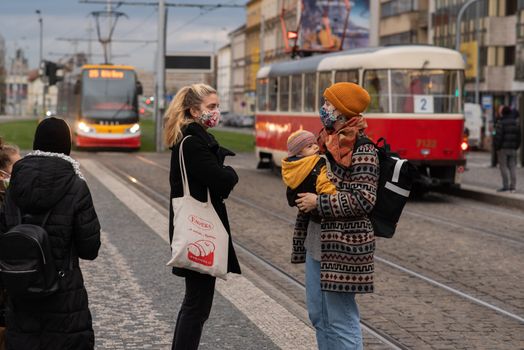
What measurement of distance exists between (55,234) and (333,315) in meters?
1.36

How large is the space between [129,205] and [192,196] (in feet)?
40.2

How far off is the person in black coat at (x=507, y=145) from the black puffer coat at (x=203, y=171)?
54.0 ft

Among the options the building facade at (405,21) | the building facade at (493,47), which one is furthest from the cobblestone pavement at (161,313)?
the building facade at (405,21)

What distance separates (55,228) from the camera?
5.04 m

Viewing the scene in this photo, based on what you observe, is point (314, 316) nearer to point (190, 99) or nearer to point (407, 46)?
point (190, 99)

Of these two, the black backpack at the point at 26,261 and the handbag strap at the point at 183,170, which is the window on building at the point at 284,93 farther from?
the black backpack at the point at 26,261

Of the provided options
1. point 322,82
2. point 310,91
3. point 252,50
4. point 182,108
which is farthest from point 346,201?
point 252,50

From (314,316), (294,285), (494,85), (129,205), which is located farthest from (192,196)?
(494,85)

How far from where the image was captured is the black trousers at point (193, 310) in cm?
577

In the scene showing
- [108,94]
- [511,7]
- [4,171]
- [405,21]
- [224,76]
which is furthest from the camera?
[224,76]

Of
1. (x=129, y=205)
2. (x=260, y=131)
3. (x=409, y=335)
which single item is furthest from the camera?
(x=260, y=131)

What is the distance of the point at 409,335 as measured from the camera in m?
7.95

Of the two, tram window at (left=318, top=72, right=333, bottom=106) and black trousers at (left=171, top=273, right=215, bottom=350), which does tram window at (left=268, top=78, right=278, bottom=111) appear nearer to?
tram window at (left=318, top=72, right=333, bottom=106)

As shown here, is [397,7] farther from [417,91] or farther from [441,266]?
[441,266]
